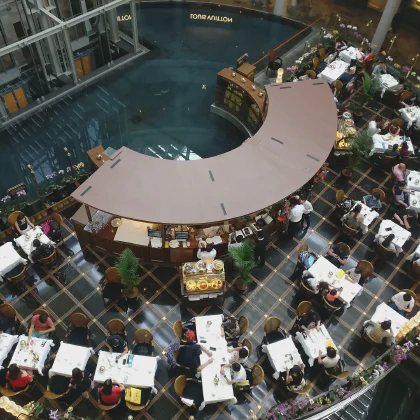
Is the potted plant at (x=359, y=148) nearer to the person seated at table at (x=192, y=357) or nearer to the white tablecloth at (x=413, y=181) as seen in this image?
the white tablecloth at (x=413, y=181)

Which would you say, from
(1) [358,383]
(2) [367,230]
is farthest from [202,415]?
(2) [367,230]

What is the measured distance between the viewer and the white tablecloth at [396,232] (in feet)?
38.7

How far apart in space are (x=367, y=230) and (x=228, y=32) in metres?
11.6

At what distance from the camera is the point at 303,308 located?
10.2 meters

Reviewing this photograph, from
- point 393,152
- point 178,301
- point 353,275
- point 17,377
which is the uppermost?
point 393,152

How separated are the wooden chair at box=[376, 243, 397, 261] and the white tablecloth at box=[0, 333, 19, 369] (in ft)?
30.6

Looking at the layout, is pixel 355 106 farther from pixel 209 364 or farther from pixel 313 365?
pixel 209 364

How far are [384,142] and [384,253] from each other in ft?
12.8

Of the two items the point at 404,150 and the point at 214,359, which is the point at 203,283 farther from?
the point at 404,150

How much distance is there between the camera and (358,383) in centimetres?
935

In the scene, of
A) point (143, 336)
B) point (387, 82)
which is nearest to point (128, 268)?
point (143, 336)

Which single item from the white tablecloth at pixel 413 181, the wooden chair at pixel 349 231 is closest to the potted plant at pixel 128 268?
the wooden chair at pixel 349 231

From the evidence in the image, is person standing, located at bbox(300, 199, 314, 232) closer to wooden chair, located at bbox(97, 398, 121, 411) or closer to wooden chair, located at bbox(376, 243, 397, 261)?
wooden chair, located at bbox(376, 243, 397, 261)

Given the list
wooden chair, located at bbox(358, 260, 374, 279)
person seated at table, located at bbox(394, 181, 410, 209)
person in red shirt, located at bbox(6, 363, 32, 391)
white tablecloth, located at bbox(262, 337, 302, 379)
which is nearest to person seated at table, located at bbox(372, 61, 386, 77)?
person seated at table, located at bbox(394, 181, 410, 209)
